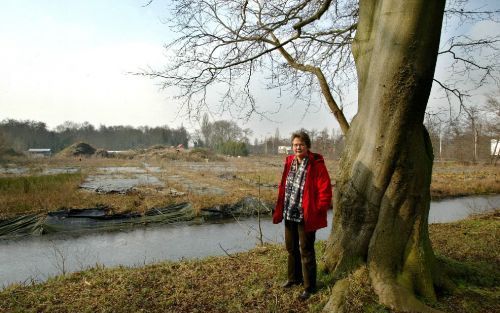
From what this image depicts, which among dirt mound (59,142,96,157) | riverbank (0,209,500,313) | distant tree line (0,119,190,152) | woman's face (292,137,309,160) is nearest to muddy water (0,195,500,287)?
riverbank (0,209,500,313)

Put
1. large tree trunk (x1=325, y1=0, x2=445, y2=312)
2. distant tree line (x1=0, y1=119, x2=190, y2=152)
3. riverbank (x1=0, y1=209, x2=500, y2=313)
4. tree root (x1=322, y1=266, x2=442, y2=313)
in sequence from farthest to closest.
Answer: distant tree line (x1=0, y1=119, x2=190, y2=152) → riverbank (x1=0, y1=209, x2=500, y2=313) → large tree trunk (x1=325, y1=0, x2=445, y2=312) → tree root (x1=322, y1=266, x2=442, y2=313)

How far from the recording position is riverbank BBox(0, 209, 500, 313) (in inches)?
142

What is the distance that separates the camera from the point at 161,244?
31.3 feet

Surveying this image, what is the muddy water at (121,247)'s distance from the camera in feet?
25.0

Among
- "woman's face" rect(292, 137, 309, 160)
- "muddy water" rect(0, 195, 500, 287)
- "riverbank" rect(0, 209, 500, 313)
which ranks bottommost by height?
"muddy water" rect(0, 195, 500, 287)

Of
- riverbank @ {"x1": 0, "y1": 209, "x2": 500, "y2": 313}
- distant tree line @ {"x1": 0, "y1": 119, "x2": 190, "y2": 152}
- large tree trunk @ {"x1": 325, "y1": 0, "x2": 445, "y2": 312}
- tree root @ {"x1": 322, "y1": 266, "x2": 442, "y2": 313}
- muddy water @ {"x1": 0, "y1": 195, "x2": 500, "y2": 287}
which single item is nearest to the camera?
tree root @ {"x1": 322, "y1": 266, "x2": 442, "y2": 313}

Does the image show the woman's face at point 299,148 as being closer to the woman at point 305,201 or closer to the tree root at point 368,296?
the woman at point 305,201

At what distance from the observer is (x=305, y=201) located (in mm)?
3555

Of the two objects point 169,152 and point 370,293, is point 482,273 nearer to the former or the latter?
point 370,293

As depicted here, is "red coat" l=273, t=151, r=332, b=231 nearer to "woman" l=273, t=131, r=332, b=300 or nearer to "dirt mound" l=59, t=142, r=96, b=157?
"woman" l=273, t=131, r=332, b=300

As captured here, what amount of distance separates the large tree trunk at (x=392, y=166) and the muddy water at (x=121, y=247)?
356cm

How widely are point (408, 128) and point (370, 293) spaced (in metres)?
1.71

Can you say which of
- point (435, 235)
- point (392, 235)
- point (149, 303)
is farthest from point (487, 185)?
point (149, 303)

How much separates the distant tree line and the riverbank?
80422 millimetres
